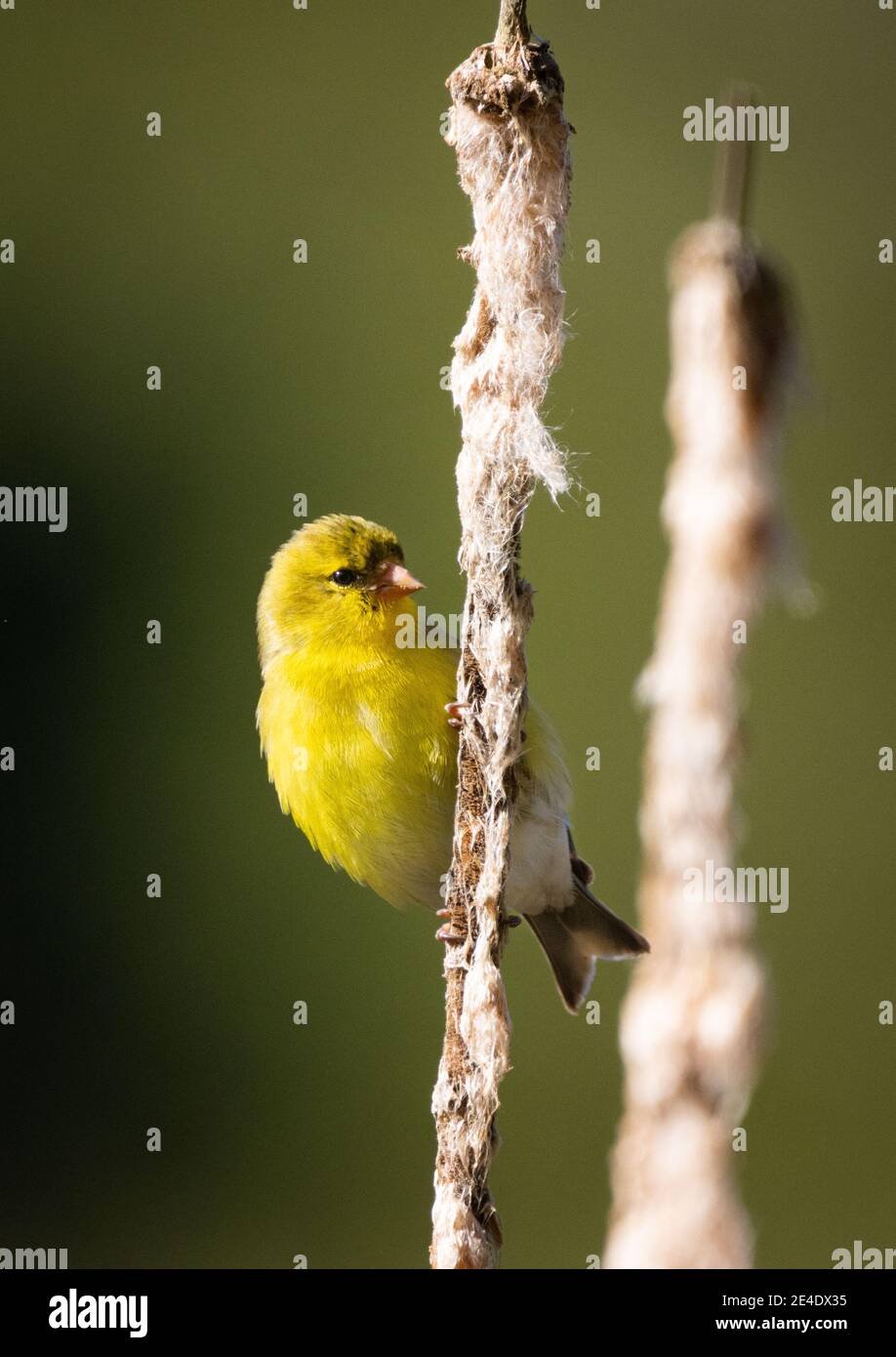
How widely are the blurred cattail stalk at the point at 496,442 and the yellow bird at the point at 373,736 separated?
4.14 feet

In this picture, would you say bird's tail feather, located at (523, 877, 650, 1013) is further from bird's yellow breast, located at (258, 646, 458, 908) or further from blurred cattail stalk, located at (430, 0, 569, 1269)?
blurred cattail stalk, located at (430, 0, 569, 1269)

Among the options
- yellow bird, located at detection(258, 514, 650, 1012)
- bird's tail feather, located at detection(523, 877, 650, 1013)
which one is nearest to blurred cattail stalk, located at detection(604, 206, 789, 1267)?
yellow bird, located at detection(258, 514, 650, 1012)

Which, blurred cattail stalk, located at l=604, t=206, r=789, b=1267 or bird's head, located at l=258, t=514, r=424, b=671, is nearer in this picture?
blurred cattail stalk, located at l=604, t=206, r=789, b=1267

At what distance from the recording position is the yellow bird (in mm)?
2871

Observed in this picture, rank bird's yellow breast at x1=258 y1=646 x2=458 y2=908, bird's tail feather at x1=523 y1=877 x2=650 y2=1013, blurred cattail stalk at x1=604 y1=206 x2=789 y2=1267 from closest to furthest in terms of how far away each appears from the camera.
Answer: blurred cattail stalk at x1=604 y1=206 x2=789 y2=1267 < bird's yellow breast at x1=258 y1=646 x2=458 y2=908 < bird's tail feather at x1=523 y1=877 x2=650 y2=1013

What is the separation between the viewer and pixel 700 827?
1277 millimetres

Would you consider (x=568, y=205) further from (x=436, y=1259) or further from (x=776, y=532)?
(x=436, y=1259)

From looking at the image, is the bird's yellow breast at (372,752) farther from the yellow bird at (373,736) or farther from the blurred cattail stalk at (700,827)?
the blurred cattail stalk at (700,827)

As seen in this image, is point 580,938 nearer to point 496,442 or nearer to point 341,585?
point 341,585

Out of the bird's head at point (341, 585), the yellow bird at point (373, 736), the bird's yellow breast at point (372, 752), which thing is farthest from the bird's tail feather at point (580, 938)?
the bird's head at point (341, 585)

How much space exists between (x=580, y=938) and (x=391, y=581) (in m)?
1.01

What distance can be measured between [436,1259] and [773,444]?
0.93 m

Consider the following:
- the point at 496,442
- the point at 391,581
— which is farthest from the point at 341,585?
the point at 496,442

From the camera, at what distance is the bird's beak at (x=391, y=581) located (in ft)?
9.54
